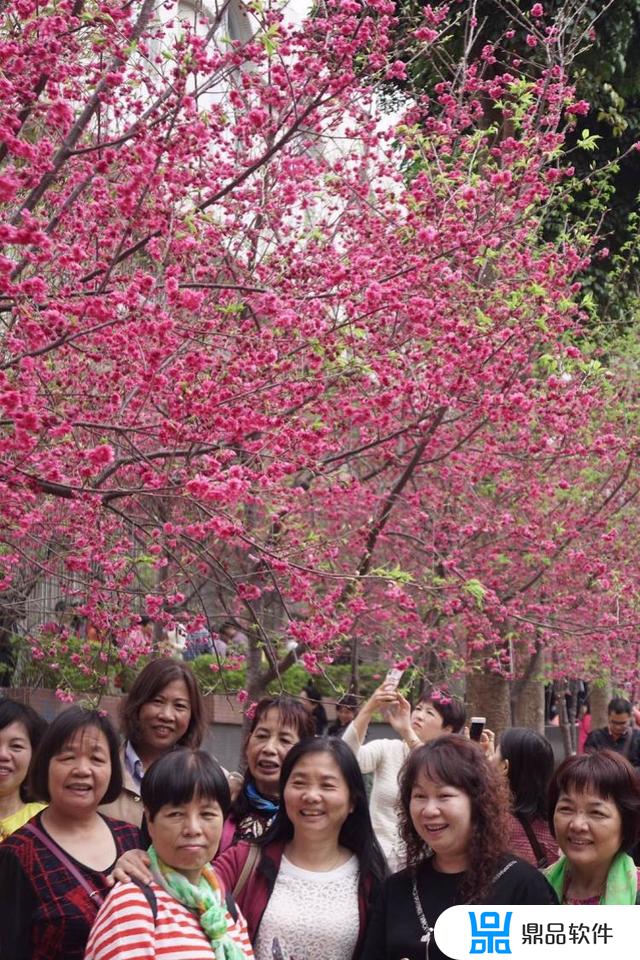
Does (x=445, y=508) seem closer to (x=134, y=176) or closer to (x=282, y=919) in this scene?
(x=134, y=176)

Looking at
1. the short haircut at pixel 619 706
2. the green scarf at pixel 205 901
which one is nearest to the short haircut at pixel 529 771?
the green scarf at pixel 205 901

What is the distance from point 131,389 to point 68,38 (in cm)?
160

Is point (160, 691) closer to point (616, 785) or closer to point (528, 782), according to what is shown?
point (528, 782)

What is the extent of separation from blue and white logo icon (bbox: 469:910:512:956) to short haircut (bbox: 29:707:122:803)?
1.25 m

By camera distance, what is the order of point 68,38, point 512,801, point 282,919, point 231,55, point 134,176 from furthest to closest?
point 231,55 → point 68,38 → point 134,176 → point 512,801 → point 282,919

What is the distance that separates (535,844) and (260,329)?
9.91 feet

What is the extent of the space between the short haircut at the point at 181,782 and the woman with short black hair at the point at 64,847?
0.29 m

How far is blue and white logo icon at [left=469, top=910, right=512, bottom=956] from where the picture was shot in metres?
3.77

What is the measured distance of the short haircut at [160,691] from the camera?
195 inches

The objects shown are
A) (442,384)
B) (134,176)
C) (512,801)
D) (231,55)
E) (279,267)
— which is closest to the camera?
(512,801)

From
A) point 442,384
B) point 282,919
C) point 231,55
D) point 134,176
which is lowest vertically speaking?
point 282,919

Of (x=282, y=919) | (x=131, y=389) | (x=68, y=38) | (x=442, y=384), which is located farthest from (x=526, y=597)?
(x=282, y=919)

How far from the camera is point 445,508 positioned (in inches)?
464

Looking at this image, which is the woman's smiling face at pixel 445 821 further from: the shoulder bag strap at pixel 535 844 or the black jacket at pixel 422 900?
the shoulder bag strap at pixel 535 844
